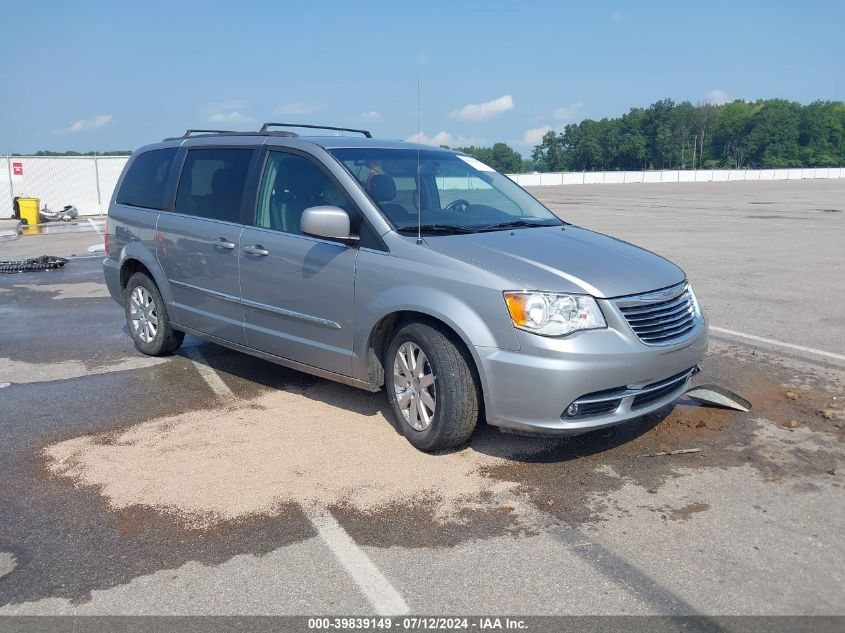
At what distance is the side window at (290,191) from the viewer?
518 cm

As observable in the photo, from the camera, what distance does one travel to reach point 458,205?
17.6ft

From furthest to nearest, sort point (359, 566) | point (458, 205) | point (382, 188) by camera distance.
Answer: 1. point (458, 205)
2. point (382, 188)
3. point (359, 566)

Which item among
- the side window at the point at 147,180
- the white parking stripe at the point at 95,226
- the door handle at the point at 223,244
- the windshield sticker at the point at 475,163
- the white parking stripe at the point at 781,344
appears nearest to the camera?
the door handle at the point at 223,244

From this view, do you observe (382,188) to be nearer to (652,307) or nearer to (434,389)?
(434,389)

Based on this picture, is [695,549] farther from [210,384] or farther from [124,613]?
[210,384]

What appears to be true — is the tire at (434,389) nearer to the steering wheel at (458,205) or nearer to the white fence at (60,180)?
the steering wheel at (458,205)

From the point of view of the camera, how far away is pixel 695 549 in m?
3.42

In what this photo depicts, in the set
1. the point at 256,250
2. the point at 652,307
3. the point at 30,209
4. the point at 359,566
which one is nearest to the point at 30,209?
the point at 30,209

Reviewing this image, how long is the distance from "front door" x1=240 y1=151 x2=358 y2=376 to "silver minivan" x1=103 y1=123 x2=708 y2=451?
1 centimetres

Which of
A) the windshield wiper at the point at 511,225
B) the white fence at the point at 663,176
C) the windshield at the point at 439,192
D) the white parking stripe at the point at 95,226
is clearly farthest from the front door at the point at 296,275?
the white fence at the point at 663,176

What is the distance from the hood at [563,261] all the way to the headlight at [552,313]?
0.17 ft

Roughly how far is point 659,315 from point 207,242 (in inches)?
Answer: 137

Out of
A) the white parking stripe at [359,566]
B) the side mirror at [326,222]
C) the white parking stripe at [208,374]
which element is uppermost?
the side mirror at [326,222]

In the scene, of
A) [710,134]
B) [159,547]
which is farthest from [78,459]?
[710,134]
